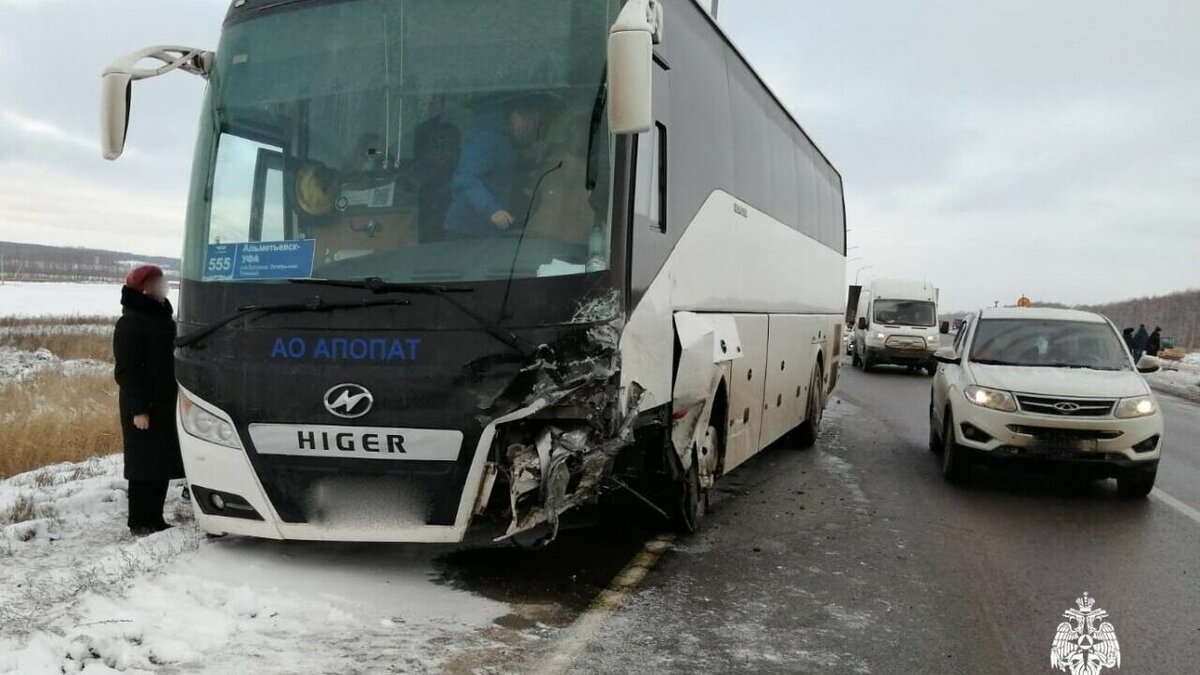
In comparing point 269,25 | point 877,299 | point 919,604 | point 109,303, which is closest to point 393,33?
point 269,25

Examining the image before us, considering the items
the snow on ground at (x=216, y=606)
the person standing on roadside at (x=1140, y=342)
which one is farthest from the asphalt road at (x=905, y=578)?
the person standing on roadside at (x=1140, y=342)

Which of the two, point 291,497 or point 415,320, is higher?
point 415,320

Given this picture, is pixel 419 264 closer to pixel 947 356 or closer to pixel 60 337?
pixel 947 356

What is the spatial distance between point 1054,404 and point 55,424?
1194cm

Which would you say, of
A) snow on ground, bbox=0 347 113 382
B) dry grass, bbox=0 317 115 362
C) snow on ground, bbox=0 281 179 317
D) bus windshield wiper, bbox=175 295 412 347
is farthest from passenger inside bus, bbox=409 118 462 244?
snow on ground, bbox=0 281 179 317

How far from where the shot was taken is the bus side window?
4.95m

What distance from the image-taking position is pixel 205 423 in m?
4.77

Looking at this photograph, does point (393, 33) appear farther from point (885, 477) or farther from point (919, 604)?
point (885, 477)

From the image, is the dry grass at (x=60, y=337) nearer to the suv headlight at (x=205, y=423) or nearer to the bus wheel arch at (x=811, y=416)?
the bus wheel arch at (x=811, y=416)

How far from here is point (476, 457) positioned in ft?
14.5

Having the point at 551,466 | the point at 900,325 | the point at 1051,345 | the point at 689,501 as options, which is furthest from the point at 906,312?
the point at 551,466

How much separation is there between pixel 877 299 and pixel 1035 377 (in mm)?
19664

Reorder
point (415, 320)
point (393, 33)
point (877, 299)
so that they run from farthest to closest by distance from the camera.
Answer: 1. point (877, 299)
2. point (393, 33)
3. point (415, 320)

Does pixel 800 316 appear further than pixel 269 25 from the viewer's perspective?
Yes
